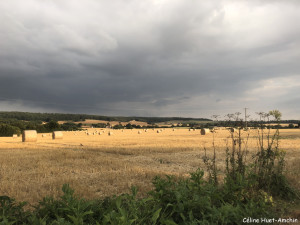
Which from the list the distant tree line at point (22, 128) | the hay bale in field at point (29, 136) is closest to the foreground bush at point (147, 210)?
the hay bale in field at point (29, 136)

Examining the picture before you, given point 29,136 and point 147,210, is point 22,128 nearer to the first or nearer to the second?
point 29,136

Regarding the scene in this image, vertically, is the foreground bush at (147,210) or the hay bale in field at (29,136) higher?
the foreground bush at (147,210)

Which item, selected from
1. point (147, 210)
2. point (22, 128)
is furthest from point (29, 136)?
point (22, 128)

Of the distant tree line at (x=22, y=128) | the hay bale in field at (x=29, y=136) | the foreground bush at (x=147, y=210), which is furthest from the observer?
the distant tree line at (x=22, y=128)

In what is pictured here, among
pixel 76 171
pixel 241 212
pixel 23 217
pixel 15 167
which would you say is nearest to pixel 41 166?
pixel 15 167

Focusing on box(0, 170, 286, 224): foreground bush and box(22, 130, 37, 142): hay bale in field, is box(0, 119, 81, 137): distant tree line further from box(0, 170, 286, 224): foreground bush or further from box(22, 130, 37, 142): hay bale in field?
box(0, 170, 286, 224): foreground bush

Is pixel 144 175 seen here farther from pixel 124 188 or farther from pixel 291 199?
pixel 291 199

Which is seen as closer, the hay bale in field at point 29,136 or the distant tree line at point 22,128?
the hay bale in field at point 29,136

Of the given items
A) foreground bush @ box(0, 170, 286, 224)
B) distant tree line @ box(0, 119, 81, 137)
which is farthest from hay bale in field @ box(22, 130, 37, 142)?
distant tree line @ box(0, 119, 81, 137)

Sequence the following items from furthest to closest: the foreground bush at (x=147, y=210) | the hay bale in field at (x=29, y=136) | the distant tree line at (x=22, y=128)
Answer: the distant tree line at (x=22, y=128)
the hay bale in field at (x=29, y=136)
the foreground bush at (x=147, y=210)

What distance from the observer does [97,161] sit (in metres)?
14.8

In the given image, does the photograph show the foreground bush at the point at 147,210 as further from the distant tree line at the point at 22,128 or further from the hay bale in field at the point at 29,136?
the distant tree line at the point at 22,128

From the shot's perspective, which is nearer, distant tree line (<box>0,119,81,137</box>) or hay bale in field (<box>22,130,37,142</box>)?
hay bale in field (<box>22,130,37,142</box>)

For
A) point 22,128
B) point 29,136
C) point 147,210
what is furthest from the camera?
point 22,128
